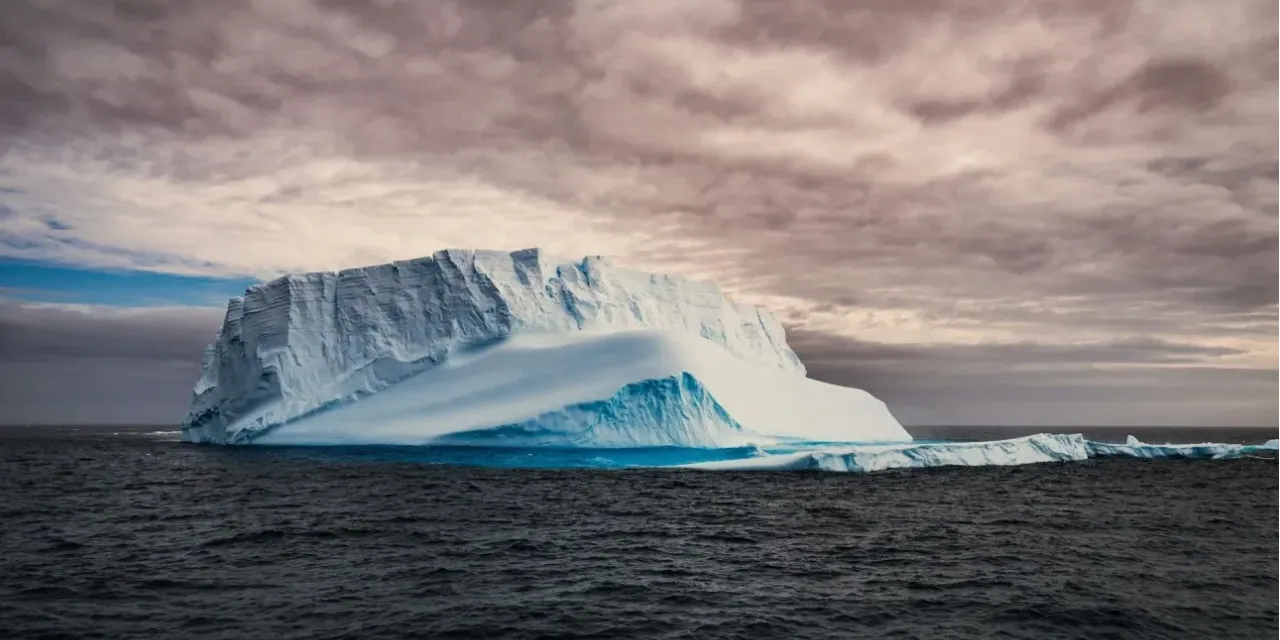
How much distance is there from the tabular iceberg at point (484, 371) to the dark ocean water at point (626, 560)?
12.8 m

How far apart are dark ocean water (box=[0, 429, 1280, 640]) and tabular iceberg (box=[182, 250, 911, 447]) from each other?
12.8 metres

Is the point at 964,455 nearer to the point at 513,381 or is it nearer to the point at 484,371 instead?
the point at 513,381

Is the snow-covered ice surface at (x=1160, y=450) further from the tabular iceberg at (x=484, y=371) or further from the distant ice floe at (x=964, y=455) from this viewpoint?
the tabular iceberg at (x=484, y=371)

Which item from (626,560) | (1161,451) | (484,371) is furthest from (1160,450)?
(626,560)

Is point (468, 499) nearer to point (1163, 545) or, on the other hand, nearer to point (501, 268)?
point (1163, 545)

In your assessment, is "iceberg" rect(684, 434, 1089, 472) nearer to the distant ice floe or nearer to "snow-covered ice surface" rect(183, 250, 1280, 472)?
the distant ice floe

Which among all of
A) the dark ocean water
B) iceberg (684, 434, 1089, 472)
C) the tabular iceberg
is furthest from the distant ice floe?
the tabular iceberg

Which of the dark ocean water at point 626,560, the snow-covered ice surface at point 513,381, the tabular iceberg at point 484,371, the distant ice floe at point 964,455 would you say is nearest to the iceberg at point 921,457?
the distant ice floe at point 964,455

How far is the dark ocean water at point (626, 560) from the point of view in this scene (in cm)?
904

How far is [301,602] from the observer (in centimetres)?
965

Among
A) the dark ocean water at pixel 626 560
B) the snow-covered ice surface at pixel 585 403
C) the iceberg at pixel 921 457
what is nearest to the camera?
the dark ocean water at pixel 626 560

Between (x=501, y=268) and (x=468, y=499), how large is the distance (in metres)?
26.6

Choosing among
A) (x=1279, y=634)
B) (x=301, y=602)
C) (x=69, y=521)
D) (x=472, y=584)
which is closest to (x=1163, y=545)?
(x=1279, y=634)

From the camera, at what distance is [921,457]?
1214 inches
